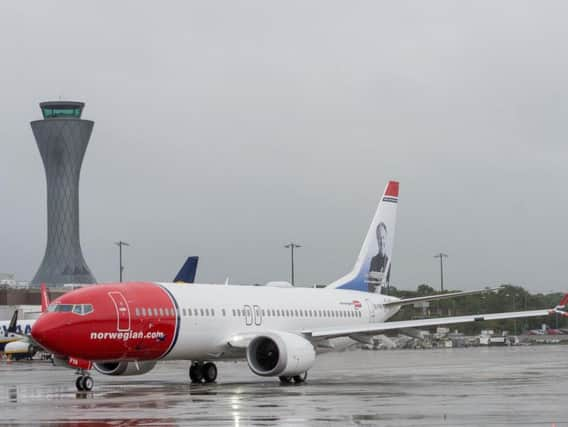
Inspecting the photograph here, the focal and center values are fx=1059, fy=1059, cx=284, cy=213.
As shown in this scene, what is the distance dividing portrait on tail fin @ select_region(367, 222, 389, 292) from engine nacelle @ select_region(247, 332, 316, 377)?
34.6 feet

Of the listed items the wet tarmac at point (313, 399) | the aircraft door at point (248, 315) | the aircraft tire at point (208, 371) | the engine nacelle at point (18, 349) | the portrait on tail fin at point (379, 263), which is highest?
the portrait on tail fin at point (379, 263)

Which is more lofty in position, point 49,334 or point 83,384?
point 49,334

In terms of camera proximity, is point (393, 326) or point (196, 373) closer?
point (196, 373)

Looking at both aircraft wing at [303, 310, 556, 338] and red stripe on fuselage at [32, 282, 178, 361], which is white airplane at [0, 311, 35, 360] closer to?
aircraft wing at [303, 310, 556, 338]

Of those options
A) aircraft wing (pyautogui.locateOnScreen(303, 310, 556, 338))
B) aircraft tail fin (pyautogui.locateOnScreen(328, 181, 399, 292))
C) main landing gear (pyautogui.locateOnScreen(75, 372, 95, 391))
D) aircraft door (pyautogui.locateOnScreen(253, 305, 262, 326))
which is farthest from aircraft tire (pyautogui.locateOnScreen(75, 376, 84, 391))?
aircraft tail fin (pyautogui.locateOnScreen(328, 181, 399, 292))

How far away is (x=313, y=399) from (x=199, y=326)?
8666 mm

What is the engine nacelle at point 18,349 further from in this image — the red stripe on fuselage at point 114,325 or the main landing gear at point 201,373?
the red stripe on fuselage at point 114,325

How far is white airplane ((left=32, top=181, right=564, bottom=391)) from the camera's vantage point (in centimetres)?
3225

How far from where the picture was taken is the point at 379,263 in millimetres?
47344

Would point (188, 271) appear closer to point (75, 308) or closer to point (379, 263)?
point (379, 263)

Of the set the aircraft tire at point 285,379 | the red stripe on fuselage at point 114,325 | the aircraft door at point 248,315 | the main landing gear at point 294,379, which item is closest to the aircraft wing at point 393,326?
the aircraft door at point 248,315

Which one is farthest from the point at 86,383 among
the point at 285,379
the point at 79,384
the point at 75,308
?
the point at 285,379

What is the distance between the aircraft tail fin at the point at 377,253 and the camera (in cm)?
4647

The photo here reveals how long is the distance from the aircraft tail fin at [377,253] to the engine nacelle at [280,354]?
983 cm
